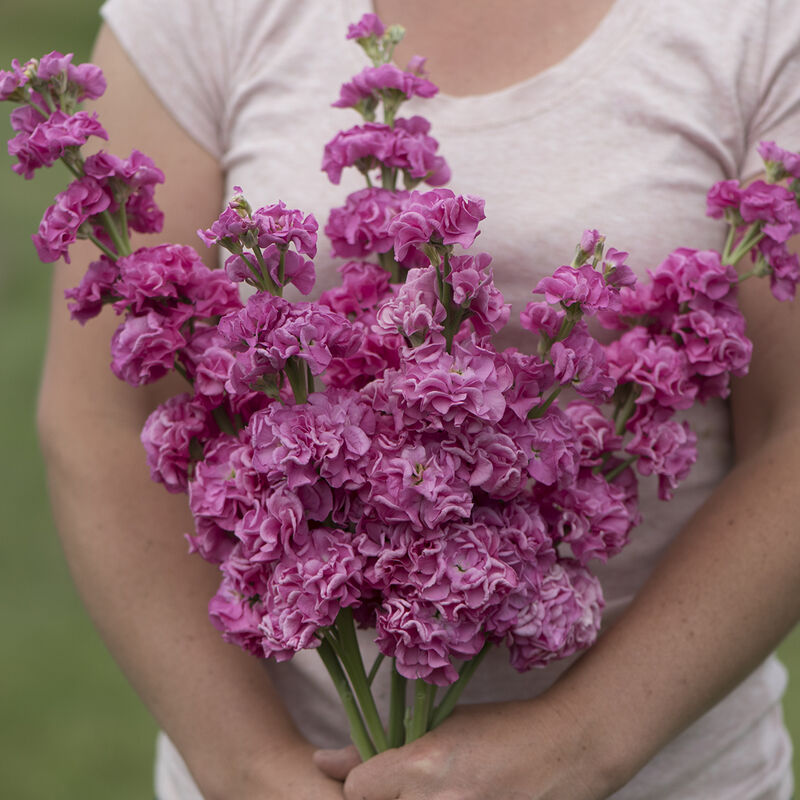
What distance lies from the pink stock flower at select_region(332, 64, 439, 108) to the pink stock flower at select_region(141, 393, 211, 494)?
23 centimetres

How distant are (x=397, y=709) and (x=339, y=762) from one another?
0.07 meters

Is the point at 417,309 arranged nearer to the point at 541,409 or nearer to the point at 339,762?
the point at 541,409

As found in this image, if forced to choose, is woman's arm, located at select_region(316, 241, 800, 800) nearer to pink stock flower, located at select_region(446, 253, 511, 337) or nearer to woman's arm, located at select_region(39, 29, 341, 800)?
woman's arm, located at select_region(39, 29, 341, 800)

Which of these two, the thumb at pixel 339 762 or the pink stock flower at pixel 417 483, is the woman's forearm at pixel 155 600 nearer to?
the thumb at pixel 339 762

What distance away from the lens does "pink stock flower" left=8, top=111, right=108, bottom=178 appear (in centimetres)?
68

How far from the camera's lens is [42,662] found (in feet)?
8.75

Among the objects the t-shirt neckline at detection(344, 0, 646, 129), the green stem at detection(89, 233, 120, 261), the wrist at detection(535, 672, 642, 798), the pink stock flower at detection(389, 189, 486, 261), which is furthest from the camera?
the t-shirt neckline at detection(344, 0, 646, 129)

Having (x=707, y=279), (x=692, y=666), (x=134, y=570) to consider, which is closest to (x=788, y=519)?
(x=692, y=666)

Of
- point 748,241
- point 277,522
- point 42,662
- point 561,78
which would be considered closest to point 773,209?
point 748,241

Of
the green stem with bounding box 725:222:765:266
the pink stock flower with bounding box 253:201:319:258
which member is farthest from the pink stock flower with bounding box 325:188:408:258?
the green stem with bounding box 725:222:765:266

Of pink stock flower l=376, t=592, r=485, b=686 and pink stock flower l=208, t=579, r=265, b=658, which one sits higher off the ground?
pink stock flower l=208, t=579, r=265, b=658

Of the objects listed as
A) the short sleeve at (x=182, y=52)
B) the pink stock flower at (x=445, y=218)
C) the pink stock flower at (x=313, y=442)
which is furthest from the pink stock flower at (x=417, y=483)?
the short sleeve at (x=182, y=52)

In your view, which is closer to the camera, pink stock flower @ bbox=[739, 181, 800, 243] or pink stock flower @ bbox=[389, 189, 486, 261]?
pink stock flower @ bbox=[389, 189, 486, 261]

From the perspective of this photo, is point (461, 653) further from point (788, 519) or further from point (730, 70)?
point (730, 70)
